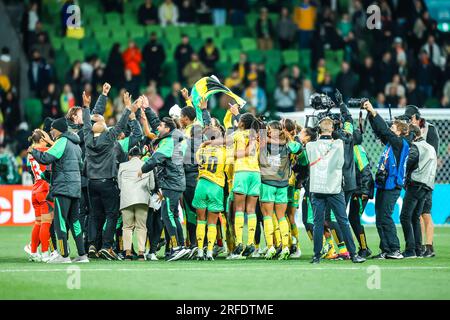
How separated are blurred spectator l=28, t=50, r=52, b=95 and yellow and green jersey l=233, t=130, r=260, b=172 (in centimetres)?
1215

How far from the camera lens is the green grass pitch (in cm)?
1152

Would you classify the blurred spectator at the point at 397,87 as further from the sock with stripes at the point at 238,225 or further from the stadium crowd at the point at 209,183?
the sock with stripes at the point at 238,225

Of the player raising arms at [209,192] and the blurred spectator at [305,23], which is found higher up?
the blurred spectator at [305,23]

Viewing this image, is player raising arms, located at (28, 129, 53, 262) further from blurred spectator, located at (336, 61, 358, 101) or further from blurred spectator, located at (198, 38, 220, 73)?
blurred spectator, located at (336, 61, 358, 101)

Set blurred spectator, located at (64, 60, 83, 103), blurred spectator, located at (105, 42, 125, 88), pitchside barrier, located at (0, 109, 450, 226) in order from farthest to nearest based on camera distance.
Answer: blurred spectator, located at (105, 42, 125, 88), blurred spectator, located at (64, 60, 83, 103), pitchside barrier, located at (0, 109, 450, 226)

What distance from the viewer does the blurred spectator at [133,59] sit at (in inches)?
1090

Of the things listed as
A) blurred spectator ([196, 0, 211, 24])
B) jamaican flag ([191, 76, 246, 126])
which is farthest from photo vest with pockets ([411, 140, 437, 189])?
blurred spectator ([196, 0, 211, 24])

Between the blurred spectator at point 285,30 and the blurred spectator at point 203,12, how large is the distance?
6.48 ft

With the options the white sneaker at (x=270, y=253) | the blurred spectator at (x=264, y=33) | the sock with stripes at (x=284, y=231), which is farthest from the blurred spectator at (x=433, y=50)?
the white sneaker at (x=270, y=253)

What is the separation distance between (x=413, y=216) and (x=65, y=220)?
5.11 metres

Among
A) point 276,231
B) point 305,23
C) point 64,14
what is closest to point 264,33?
point 305,23

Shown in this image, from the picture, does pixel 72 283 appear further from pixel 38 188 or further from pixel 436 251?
pixel 436 251

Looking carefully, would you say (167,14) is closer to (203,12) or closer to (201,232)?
(203,12)

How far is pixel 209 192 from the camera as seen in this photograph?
50.6 ft
